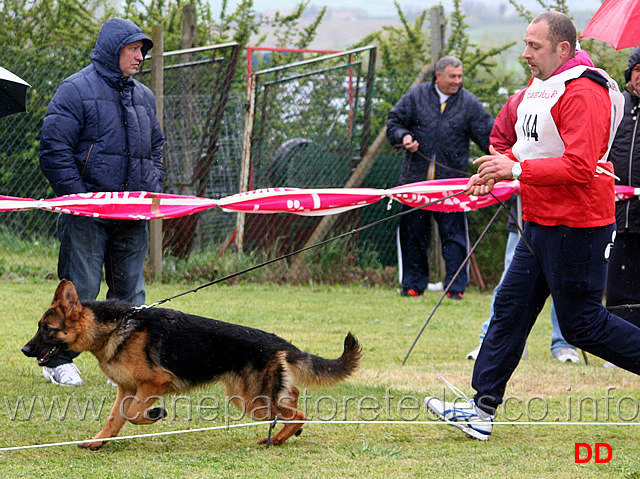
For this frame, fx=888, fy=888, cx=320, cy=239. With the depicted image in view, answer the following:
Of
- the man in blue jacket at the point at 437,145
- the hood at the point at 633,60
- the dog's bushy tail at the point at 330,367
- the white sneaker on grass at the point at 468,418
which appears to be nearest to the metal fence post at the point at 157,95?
the man in blue jacket at the point at 437,145

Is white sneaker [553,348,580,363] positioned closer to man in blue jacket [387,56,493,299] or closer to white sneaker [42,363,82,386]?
man in blue jacket [387,56,493,299]

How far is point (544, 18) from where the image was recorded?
426 centimetres

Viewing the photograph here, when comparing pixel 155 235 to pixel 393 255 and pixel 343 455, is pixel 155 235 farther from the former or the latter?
pixel 343 455

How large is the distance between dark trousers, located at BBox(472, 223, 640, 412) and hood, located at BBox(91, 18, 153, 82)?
2.70m

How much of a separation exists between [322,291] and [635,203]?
15.3 feet

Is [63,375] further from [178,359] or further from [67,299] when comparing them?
[178,359]

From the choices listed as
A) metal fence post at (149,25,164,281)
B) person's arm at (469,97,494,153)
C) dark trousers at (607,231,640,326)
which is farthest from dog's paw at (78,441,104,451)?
person's arm at (469,97,494,153)

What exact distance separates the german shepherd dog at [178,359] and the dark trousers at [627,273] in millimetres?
2295

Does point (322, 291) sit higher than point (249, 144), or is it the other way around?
point (249, 144)

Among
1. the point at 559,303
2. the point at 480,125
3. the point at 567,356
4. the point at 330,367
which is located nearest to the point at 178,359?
the point at 330,367

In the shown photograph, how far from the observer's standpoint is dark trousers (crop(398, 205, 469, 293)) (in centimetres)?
993

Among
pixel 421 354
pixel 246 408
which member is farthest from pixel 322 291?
pixel 246 408

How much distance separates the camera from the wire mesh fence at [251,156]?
9648 mm

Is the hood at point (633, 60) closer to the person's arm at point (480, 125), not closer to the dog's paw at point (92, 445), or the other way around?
the person's arm at point (480, 125)
